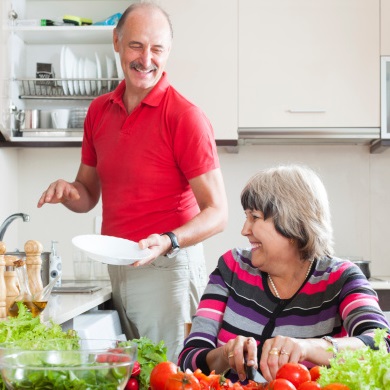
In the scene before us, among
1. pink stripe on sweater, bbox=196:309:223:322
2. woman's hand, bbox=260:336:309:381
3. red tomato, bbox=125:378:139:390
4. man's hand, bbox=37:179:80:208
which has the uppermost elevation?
man's hand, bbox=37:179:80:208

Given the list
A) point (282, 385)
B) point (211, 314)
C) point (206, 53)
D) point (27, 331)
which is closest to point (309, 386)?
point (282, 385)

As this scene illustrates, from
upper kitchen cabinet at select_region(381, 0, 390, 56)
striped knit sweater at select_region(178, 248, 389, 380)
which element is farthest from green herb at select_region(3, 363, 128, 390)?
upper kitchen cabinet at select_region(381, 0, 390, 56)

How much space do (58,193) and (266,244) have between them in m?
0.83

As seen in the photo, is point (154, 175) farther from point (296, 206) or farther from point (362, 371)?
point (362, 371)

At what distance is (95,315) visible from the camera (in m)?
2.77

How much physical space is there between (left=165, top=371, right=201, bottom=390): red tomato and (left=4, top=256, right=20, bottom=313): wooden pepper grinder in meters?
0.89

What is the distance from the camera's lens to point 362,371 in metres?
1.06

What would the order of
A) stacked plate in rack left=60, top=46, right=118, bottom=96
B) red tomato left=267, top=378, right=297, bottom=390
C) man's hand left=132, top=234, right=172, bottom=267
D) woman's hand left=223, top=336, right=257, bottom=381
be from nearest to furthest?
red tomato left=267, top=378, right=297, bottom=390
woman's hand left=223, top=336, right=257, bottom=381
man's hand left=132, top=234, right=172, bottom=267
stacked plate in rack left=60, top=46, right=118, bottom=96

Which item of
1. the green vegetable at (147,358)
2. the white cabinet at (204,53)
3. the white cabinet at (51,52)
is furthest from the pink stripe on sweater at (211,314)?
the white cabinet at (51,52)

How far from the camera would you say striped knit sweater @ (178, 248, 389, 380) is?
1.82m

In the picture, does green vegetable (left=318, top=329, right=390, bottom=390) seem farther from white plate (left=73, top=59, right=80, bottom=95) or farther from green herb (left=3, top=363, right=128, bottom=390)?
white plate (left=73, top=59, right=80, bottom=95)

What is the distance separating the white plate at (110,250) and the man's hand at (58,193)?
356mm

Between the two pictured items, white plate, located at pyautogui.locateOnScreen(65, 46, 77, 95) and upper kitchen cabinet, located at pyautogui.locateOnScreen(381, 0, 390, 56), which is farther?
white plate, located at pyautogui.locateOnScreen(65, 46, 77, 95)

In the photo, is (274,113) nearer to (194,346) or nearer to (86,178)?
(86,178)
